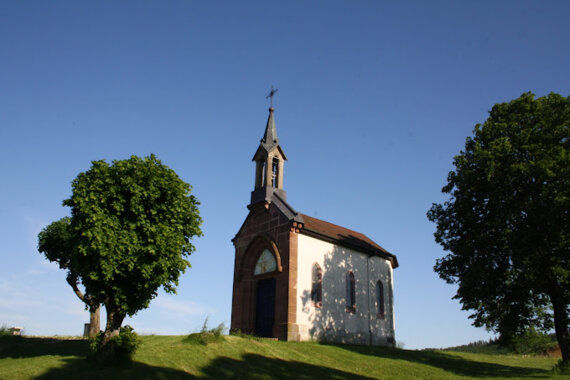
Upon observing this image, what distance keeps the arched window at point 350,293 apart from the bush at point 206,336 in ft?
37.4

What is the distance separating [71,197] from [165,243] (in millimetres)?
4306

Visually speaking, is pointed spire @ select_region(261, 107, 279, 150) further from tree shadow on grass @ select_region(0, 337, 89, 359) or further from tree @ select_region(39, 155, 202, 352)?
tree shadow on grass @ select_region(0, 337, 89, 359)

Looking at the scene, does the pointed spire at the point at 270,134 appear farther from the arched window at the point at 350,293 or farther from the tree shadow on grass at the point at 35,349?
the tree shadow on grass at the point at 35,349

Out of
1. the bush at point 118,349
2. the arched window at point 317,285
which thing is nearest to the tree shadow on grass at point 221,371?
the bush at point 118,349

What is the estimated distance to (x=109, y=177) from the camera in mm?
18328

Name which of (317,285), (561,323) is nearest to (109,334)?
(317,285)

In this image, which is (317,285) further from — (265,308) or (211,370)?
(211,370)

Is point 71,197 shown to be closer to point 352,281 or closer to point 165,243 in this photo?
point 165,243

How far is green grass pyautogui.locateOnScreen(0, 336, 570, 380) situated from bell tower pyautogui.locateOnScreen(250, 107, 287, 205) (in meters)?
10.7

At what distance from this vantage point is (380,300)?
1248 inches

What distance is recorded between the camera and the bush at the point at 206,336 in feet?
61.6

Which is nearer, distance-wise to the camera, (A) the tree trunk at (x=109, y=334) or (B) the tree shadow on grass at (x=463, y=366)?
(A) the tree trunk at (x=109, y=334)

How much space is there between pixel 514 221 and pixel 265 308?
50.5 feet

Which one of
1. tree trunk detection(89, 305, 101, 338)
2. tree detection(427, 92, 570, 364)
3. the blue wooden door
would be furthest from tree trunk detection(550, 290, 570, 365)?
tree trunk detection(89, 305, 101, 338)
